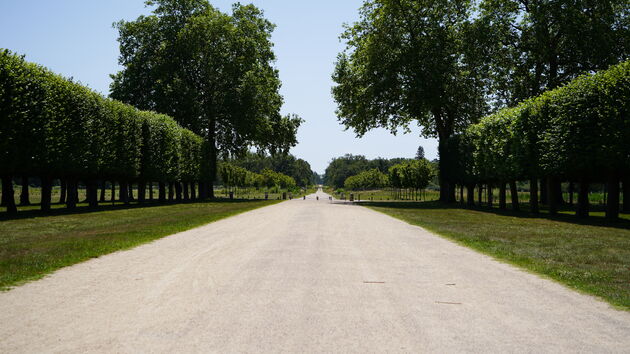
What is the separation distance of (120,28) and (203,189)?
878 inches

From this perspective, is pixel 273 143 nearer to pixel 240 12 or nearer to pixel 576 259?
pixel 240 12

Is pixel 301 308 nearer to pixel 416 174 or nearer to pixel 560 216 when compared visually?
pixel 560 216

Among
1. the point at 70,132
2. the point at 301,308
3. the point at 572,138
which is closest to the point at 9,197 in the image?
the point at 70,132

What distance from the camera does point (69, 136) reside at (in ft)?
94.0

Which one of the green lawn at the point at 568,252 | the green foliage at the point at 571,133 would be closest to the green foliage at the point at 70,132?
the green lawn at the point at 568,252

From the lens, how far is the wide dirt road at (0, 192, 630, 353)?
5168 millimetres

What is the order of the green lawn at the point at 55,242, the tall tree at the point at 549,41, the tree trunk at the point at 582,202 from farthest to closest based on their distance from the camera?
1. the tall tree at the point at 549,41
2. the tree trunk at the point at 582,202
3. the green lawn at the point at 55,242

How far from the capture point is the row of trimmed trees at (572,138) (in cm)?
2241

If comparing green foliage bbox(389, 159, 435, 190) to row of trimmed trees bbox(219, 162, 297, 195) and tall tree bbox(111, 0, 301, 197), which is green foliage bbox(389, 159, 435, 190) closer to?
tall tree bbox(111, 0, 301, 197)

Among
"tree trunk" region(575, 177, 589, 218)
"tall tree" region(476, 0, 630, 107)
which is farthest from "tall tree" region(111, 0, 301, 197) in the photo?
"tree trunk" region(575, 177, 589, 218)

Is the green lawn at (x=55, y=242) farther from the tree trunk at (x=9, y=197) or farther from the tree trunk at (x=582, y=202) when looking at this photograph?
the tree trunk at (x=582, y=202)

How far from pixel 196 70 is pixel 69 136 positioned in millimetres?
26957

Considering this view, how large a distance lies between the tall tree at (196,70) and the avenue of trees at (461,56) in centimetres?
1108

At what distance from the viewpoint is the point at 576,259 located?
37.4 feet
